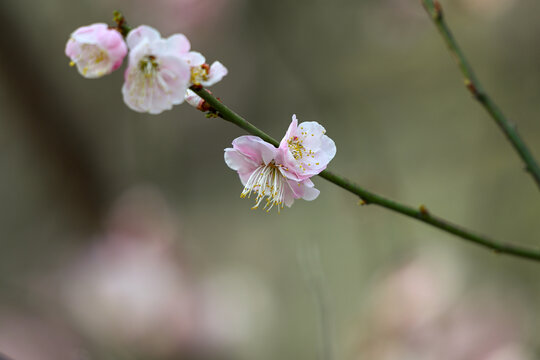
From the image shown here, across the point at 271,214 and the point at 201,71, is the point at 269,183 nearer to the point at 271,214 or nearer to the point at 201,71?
the point at 201,71

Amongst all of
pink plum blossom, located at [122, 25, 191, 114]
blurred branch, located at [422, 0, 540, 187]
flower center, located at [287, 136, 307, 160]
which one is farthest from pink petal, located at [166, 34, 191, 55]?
blurred branch, located at [422, 0, 540, 187]

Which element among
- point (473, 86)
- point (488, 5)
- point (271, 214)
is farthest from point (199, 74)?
point (271, 214)

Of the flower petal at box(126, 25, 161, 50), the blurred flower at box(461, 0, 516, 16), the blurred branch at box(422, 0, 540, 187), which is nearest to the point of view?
the flower petal at box(126, 25, 161, 50)

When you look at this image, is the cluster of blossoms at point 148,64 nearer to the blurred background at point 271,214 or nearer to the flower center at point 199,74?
the flower center at point 199,74

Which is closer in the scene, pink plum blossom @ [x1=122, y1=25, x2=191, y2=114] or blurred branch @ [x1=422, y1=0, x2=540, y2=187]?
pink plum blossom @ [x1=122, y1=25, x2=191, y2=114]

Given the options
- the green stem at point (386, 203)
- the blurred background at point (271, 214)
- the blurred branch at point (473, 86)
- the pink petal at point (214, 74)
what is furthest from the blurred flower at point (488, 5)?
the pink petal at point (214, 74)

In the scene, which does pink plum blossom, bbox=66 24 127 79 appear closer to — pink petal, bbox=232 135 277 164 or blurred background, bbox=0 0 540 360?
pink petal, bbox=232 135 277 164

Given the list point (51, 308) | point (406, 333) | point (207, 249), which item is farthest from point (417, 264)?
point (51, 308)

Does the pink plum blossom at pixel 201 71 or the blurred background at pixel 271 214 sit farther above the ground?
the blurred background at pixel 271 214
